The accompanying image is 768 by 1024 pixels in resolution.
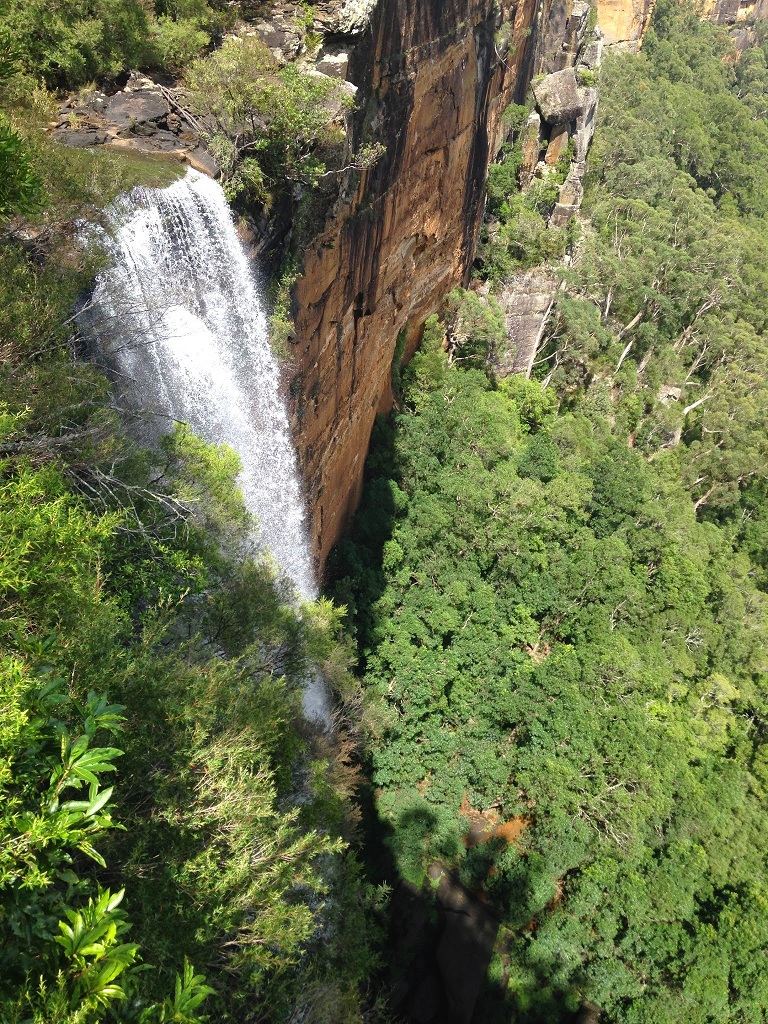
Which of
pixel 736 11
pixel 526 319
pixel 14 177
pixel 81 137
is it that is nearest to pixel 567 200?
pixel 526 319

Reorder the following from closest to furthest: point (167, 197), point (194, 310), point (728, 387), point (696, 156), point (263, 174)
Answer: point (167, 197), point (194, 310), point (263, 174), point (728, 387), point (696, 156)

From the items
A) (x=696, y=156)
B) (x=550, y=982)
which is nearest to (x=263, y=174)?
(x=550, y=982)

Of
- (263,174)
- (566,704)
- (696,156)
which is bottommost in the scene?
(566,704)

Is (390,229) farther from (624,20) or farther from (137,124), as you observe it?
(624,20)

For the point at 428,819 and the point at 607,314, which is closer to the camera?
the point at 428,819

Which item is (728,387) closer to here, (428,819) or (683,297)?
(683,297)

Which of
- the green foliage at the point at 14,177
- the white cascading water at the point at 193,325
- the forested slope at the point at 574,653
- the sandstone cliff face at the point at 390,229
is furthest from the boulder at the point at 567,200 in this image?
the green foliage at the point at 14,177

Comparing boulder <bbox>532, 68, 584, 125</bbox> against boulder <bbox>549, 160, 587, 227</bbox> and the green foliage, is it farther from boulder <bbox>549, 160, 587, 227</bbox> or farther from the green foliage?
the green foliage
